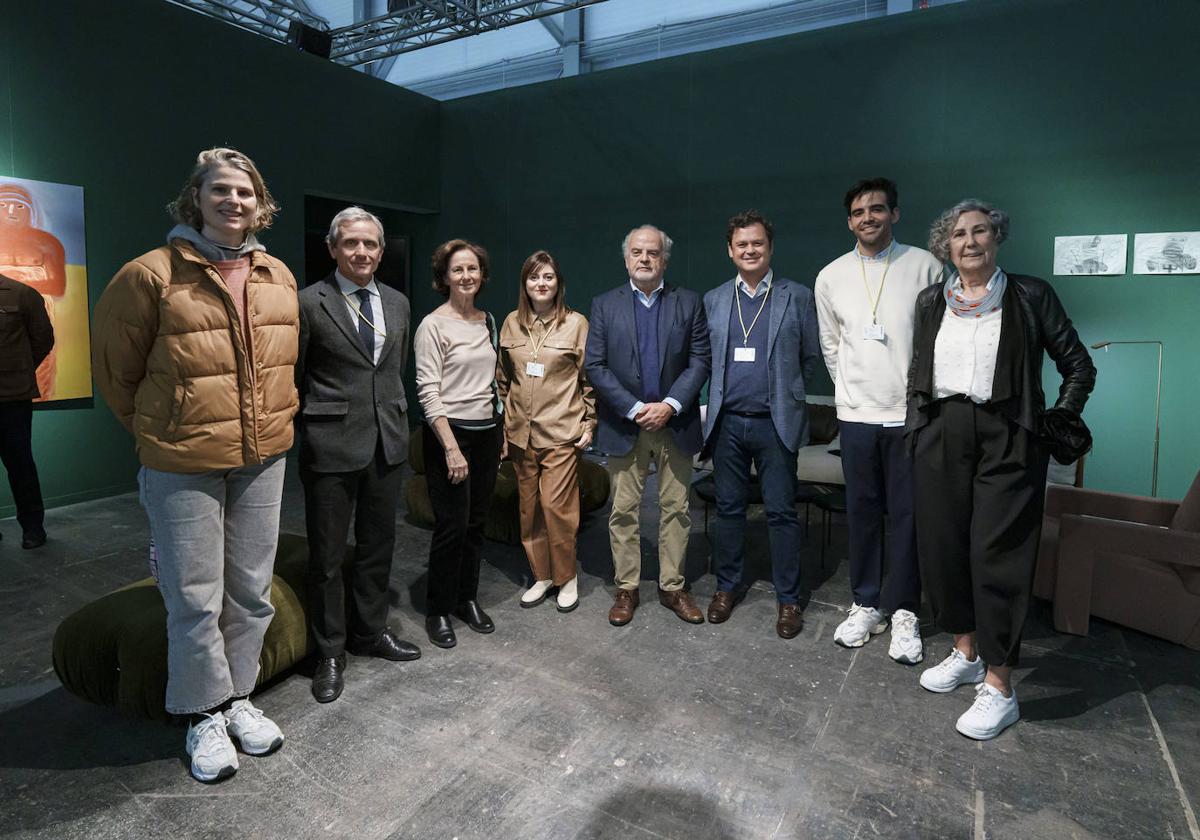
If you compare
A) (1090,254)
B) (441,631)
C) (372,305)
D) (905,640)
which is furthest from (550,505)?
(1090,254)

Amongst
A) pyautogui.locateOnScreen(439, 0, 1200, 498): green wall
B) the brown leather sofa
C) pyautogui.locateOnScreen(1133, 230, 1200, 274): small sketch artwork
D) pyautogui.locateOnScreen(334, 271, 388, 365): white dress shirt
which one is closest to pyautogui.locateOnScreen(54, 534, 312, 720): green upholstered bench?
pyautogui.locateOnScreen(334, 271, 388, 365): white dress shirt

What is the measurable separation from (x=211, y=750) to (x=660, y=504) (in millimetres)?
1802

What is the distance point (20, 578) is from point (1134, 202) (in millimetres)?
6968

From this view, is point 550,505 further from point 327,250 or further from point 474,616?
point 327,250

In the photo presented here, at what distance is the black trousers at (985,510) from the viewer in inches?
85.5

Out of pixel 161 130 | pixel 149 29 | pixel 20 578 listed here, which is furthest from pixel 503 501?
pixel 149 29

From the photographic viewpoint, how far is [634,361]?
2947 millimetres

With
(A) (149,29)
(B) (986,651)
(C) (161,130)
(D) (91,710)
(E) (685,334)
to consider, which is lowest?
(D) (91,710)

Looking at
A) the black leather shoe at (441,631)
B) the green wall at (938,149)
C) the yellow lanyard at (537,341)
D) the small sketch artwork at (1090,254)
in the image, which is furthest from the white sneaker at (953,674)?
the small sketch artwork at (1090,254)

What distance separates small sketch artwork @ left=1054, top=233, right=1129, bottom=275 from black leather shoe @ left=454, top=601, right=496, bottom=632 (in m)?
4.67

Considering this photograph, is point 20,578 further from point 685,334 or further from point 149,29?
point 149,29

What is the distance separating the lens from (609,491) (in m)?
4.79

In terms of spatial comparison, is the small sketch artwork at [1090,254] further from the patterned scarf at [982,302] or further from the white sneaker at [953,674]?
the white sneaker at [953,674]

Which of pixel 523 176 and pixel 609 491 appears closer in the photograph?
pixel 609 491
